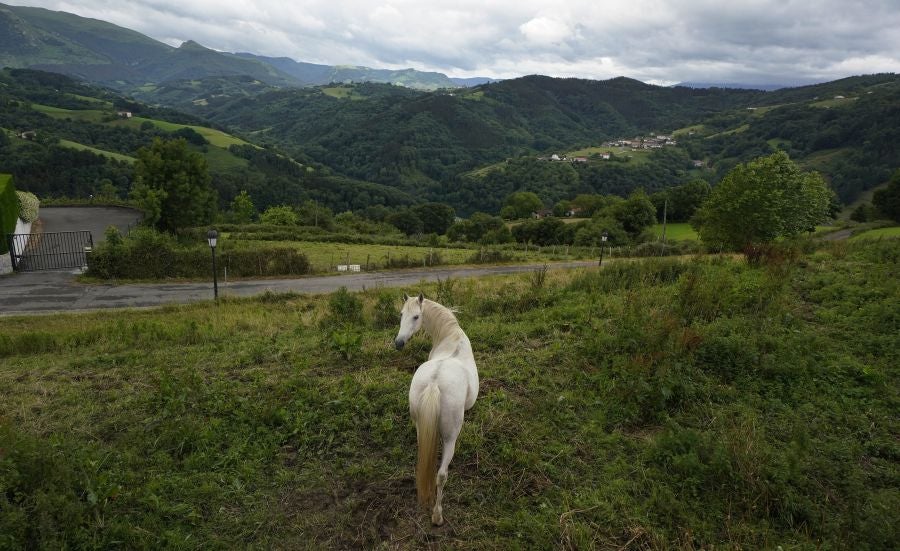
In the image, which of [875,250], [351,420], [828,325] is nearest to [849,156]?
[875,250]

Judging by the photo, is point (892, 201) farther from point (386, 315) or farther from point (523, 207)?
point (386, 315)

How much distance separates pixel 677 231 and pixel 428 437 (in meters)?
61.2

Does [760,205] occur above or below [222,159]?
below

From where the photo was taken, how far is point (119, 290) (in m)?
19.5

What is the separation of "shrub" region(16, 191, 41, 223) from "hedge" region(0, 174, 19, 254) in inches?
93.6

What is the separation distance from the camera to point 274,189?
97.4 m

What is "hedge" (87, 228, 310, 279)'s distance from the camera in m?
21.1

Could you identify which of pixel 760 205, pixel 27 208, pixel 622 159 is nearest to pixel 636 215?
pixel 760 205

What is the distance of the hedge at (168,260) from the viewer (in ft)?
69.2

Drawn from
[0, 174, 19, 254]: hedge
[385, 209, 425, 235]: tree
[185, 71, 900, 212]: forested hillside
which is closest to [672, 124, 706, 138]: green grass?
[185, 71, 900, 212]: forested hillside

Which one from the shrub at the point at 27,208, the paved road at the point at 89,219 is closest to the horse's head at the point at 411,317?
the paved road at the point at 89,219

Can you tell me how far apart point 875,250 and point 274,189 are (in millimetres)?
99680

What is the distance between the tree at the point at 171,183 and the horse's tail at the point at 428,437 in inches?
1274

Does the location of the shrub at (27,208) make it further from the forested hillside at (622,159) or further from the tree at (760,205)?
the forested hillside at (622,159)
